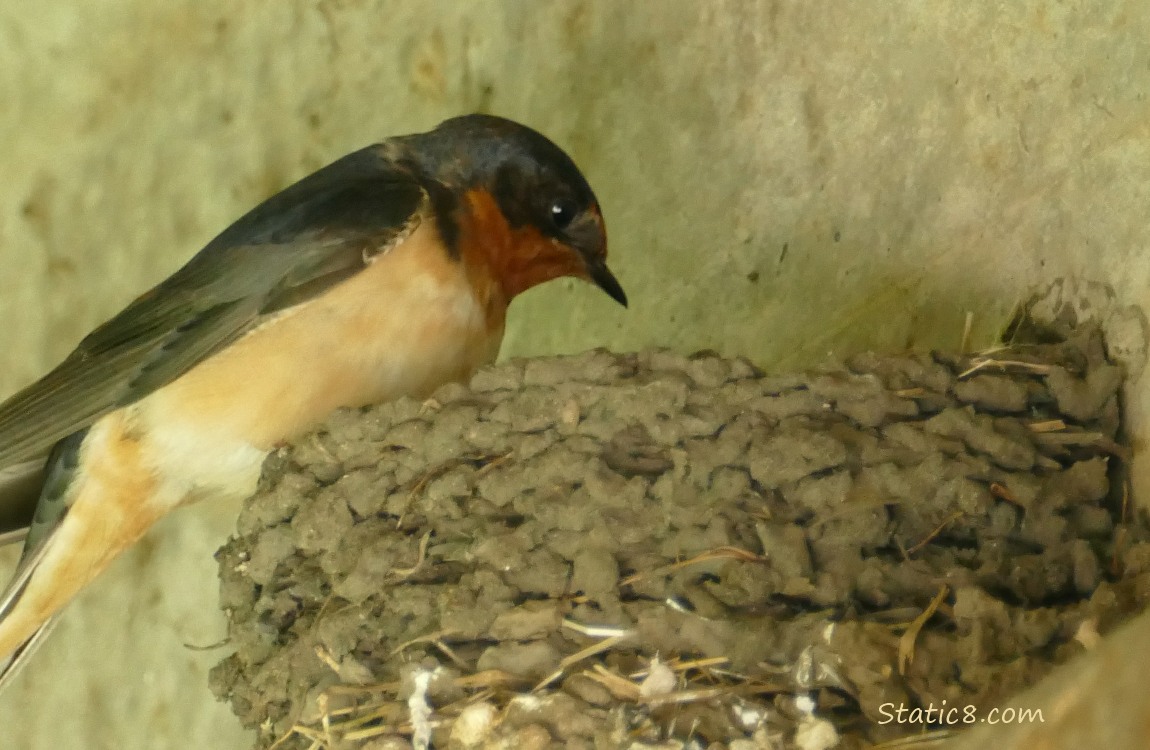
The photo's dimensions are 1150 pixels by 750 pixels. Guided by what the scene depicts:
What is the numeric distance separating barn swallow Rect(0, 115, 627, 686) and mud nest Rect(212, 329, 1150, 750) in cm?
17

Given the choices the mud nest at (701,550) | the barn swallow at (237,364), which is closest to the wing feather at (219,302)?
the barn swallow at (237,364)

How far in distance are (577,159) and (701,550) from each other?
5.72ft

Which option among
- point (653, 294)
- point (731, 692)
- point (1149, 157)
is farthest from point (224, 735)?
point (1149, 157)

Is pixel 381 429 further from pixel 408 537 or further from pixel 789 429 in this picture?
pixel 789 429

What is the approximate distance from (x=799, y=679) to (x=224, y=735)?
77.1 inches

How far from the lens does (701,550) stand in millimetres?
2111

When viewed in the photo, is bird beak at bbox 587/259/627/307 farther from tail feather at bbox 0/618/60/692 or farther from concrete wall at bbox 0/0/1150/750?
tail feather at bbox 0/618/60/692

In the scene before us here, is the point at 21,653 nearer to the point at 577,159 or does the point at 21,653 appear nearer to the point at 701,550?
the point at 701,550

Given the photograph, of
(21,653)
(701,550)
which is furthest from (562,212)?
(21,653)

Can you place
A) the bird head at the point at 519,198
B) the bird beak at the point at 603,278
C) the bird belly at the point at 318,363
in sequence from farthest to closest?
the bird beak at the point at 603,278
the bird head at the point at 519,198
the bird belly at the point at 318,363

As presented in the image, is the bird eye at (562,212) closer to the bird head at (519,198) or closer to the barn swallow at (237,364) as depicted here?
the bird head at (519,198)

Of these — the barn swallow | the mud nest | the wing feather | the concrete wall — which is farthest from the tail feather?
the mud nest

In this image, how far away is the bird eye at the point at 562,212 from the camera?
292 centimetres

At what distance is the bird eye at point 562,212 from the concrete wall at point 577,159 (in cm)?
52
